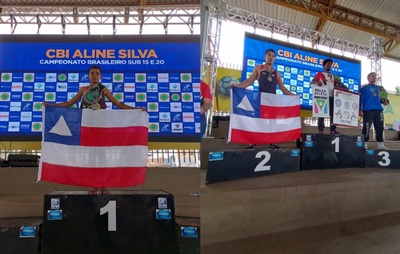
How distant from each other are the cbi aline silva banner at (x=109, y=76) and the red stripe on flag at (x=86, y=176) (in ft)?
2.74

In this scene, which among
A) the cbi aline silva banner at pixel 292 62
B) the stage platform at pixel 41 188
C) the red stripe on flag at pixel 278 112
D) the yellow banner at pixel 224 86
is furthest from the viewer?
the yellow banner at pixel 224 86

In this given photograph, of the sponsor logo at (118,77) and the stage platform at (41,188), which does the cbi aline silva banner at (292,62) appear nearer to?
the sponsor logo at (118,77)

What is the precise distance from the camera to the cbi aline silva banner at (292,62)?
3.25 meters

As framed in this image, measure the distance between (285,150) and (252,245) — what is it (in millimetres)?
784

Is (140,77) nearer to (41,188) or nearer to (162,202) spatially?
(41,188)

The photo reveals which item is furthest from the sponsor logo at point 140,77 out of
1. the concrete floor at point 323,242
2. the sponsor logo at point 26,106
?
the concrete floor at point 323,242

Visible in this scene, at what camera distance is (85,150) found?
1.41 metres

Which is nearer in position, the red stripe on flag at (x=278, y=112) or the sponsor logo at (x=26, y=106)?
the red stripe on flag at (x=278, y=112)

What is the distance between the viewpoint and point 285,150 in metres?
1.99

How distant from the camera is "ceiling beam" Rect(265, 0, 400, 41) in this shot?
5.91 metres

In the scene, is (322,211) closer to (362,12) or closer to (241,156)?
(241,156)

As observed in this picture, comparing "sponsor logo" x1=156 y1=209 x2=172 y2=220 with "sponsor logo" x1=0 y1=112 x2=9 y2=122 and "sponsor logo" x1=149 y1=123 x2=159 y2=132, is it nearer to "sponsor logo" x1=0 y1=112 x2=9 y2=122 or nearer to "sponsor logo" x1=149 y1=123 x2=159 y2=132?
"sponsor logo" x1=149 y1=123 x2=159 y2=132

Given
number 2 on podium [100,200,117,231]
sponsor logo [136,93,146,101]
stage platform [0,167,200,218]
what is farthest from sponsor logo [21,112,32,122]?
number 2 on podium [100,200,117,231]

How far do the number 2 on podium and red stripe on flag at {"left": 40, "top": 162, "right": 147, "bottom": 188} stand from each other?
0.65 feet
